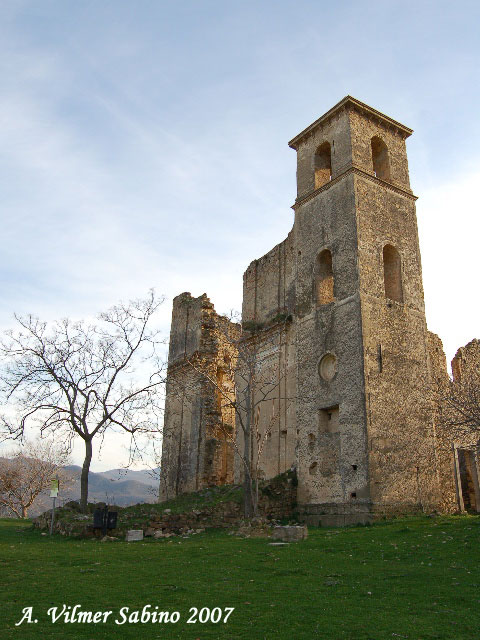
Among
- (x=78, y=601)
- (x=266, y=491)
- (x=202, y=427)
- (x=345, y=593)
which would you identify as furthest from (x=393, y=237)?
(x=78, y=601)

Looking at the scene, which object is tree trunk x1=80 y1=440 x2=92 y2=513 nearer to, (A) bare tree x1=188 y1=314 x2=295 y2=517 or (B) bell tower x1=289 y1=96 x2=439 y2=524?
(A) bare tree x1=188 y1=314 x2=295 y2=517

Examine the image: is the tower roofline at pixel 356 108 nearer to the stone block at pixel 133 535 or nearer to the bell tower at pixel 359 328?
the bell tower at pixel 359 328

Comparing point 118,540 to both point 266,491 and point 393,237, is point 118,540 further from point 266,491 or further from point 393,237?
point 393,237

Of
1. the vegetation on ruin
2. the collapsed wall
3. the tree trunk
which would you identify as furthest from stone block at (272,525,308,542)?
the collapsed wall

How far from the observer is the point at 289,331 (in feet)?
67.4

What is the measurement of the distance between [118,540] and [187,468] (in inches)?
401

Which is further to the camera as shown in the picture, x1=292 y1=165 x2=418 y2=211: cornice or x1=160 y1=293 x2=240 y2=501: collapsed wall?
x1=160 y1=293 x2=240 y2=501: collapsed wall

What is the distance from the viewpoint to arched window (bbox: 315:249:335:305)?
19.1 meters

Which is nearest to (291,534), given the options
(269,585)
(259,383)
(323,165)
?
(269,585)

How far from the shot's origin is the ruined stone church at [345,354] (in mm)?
16172

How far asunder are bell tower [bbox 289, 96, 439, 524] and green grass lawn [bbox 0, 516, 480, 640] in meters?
3.49

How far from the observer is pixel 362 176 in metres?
19.1

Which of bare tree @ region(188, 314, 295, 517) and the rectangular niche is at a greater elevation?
bare tree @ region(188, 314, 295, 517)

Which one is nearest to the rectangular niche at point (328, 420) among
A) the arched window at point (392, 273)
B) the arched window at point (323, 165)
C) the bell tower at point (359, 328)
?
the bell tower at point (359, 328)
